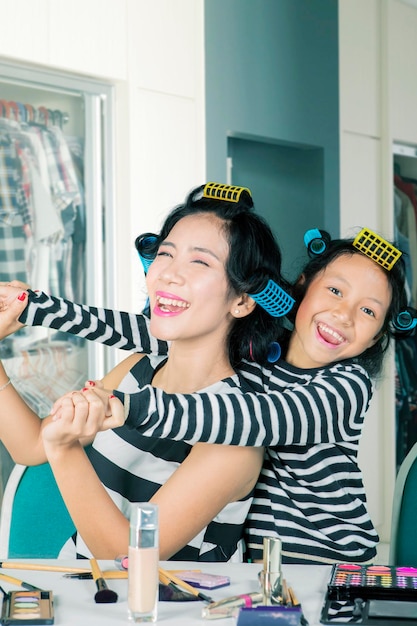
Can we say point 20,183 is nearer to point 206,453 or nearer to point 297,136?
point 297,136

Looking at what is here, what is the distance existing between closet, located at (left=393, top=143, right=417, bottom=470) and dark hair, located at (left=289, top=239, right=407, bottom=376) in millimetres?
2865

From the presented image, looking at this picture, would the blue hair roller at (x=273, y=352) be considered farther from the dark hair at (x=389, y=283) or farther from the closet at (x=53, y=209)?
the closet at (x=53, y=209)

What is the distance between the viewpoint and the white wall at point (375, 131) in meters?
4.48

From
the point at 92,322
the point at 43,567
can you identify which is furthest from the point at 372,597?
the point at 92,322

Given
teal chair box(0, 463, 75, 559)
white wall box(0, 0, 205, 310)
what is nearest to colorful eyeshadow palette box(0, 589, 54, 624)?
teal chair box(0, 463, 75, 559)

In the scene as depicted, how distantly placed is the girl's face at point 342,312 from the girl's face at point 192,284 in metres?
0.16

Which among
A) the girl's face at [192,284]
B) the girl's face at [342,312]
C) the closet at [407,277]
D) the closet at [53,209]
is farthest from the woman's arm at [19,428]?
the closet at [407,277]

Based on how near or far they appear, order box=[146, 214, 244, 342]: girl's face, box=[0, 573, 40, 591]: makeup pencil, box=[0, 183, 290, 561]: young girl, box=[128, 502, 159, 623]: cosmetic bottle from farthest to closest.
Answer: box=[146, 214, 244, 342]: girl's face
box=[0, 183, 290, 561]: young girl
box=[0, 573, 40, 591]: makeup pencil
box=[128, 502, 159, 623]: cosmetic bottle

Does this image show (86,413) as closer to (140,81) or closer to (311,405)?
(311,405)

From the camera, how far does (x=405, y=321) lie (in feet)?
6.01

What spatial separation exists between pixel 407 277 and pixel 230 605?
387 cm

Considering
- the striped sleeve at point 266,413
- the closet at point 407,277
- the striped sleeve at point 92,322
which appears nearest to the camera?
the striped sleeve at point 266,413

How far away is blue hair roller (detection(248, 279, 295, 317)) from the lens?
1.73 m

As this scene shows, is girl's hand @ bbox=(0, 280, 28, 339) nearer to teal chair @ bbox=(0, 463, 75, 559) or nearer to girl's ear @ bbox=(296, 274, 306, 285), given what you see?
teal chair @ bbox=(0, 463, 75, 559)
